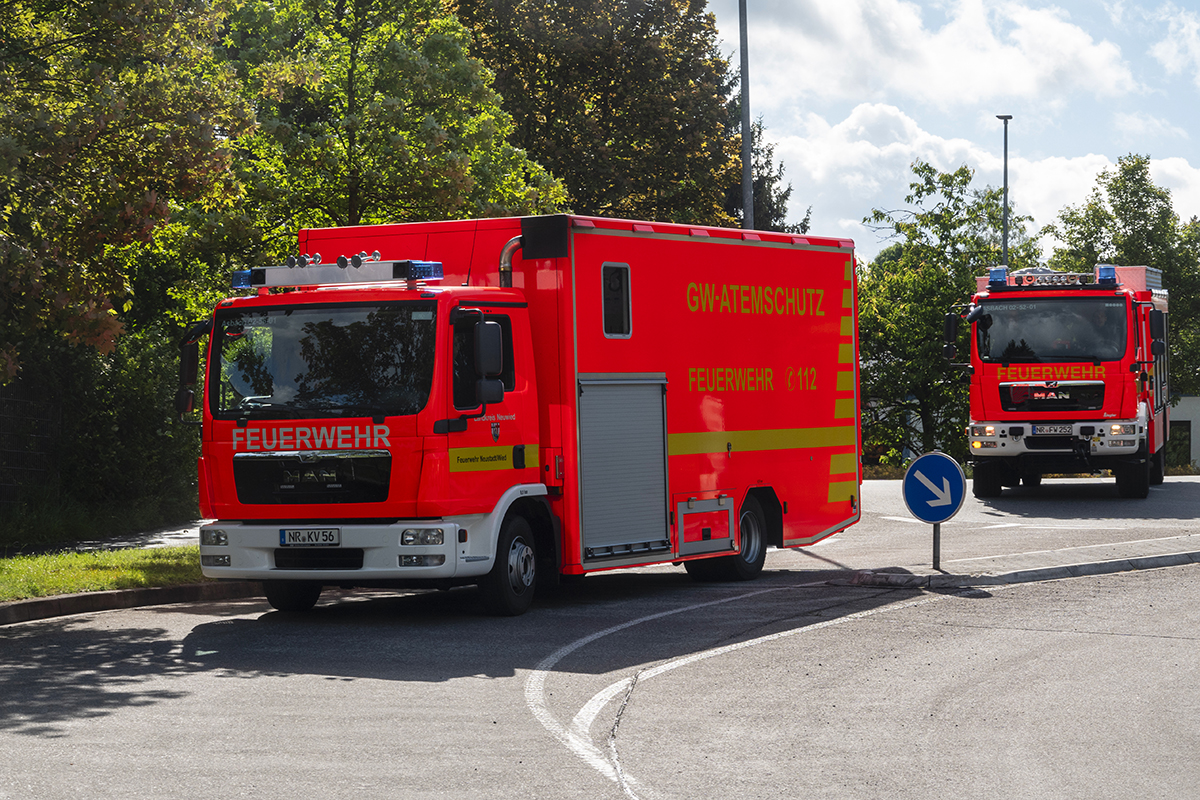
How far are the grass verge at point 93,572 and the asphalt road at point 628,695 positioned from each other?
0.63m

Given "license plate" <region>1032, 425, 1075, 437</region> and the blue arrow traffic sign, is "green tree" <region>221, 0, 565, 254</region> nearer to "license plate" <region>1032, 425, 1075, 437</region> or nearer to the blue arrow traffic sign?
the blue arrow traffic sign

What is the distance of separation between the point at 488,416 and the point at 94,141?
16.0ft

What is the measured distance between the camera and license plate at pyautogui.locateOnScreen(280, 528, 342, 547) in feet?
37.6

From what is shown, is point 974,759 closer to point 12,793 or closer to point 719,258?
point 12,793

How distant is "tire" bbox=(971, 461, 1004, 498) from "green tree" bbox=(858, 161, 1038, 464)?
14977 mm

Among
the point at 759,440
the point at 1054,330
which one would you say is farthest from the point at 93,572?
the point at 1054,330

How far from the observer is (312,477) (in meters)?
11.5

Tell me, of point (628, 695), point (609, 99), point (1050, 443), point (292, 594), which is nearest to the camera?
point (628, 695)

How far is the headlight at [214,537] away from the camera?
39.0ft

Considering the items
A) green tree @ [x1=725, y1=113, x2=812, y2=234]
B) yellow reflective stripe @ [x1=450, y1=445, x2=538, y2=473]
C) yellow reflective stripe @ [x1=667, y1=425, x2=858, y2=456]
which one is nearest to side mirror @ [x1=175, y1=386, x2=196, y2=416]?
yellow reflective stripe @ [x1=450, y1=445, x2=538, y2=473]

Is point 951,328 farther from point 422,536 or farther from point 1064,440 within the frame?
point 422,536

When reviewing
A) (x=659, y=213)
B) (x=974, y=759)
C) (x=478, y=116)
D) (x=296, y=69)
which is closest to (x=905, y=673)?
(x=974, y=759)

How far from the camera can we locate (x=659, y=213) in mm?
36344

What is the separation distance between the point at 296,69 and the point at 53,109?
394 cm
